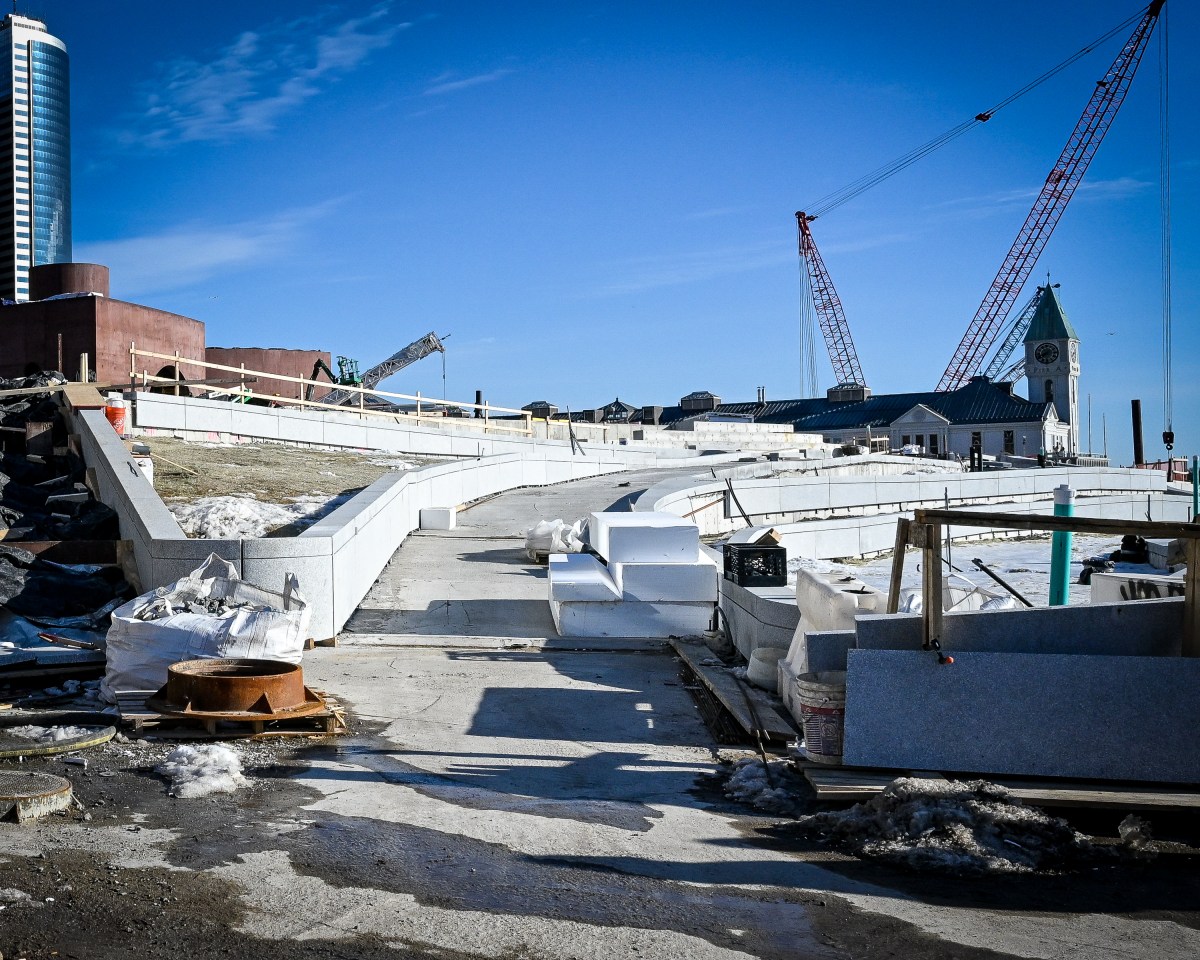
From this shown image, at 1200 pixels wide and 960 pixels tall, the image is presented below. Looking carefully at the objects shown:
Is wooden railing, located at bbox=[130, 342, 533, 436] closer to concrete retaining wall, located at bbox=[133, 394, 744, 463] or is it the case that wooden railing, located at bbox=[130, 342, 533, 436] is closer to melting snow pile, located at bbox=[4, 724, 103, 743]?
concrete retaining wall, located at bbox=[133, 394, 744, 463]

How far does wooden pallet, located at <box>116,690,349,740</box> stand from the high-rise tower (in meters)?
181

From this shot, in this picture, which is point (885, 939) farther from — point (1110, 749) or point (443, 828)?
point (1110, 749)

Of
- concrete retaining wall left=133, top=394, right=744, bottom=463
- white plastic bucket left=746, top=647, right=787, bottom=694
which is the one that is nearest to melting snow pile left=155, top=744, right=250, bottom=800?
white plastic bucket left=746, top=647, right=787, bottom=694

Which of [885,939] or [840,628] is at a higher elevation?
[840,628]

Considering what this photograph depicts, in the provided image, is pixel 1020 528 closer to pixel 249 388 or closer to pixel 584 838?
pixel 584 838

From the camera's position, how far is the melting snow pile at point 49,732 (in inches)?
257

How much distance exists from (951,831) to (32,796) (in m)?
4.37

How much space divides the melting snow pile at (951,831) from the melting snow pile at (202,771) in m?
3.09

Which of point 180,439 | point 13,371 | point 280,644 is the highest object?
point 13,371

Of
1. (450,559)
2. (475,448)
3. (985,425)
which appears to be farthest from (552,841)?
(985,425)

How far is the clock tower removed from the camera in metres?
107

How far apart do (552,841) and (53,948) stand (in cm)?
218

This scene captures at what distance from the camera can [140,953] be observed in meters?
3.81

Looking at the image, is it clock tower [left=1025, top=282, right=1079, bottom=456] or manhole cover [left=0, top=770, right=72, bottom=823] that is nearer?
manhole cover [left=0, top=770, right=72, bottom=823]
